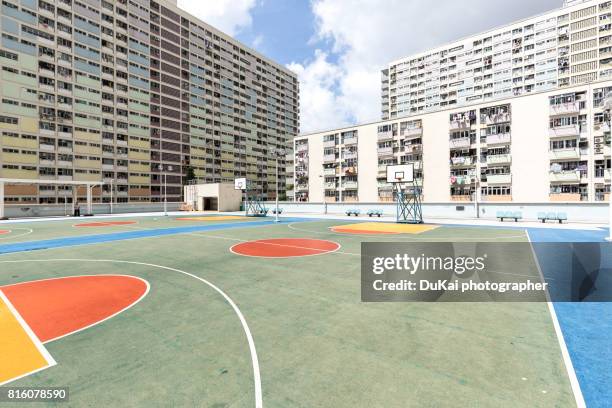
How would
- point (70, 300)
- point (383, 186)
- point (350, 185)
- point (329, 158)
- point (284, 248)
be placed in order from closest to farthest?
point (70, 300) < point (284, 248) < point (383, 186) < point (350, 185) < point (329, 158)

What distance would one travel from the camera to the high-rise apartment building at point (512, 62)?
228 feet

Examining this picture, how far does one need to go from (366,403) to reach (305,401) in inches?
33.9

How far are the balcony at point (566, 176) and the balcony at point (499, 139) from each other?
8.26 metres

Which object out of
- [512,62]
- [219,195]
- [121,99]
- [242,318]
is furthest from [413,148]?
[121,99]

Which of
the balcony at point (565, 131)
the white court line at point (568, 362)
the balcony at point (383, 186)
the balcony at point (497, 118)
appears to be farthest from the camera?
the balcony at point (383, 186)

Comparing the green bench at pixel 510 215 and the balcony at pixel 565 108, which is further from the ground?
the balcony at pixel 565 108

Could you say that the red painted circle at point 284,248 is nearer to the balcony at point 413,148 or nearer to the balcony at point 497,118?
the balcony at point 413,148

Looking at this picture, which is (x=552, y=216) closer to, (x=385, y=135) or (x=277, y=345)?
(x=277, y=345)

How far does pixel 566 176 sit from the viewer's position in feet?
150

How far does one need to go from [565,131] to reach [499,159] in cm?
916

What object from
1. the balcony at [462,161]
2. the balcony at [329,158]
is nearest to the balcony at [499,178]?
the balcony at [462,161]

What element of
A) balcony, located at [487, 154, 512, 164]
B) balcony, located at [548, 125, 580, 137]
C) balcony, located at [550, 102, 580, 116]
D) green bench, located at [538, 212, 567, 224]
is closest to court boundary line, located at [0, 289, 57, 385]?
green bench, located at [538, 212, 567, 224]

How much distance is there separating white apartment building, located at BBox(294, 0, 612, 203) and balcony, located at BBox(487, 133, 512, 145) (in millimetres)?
181

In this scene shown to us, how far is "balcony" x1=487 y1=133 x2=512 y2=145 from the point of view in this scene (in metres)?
50.1
